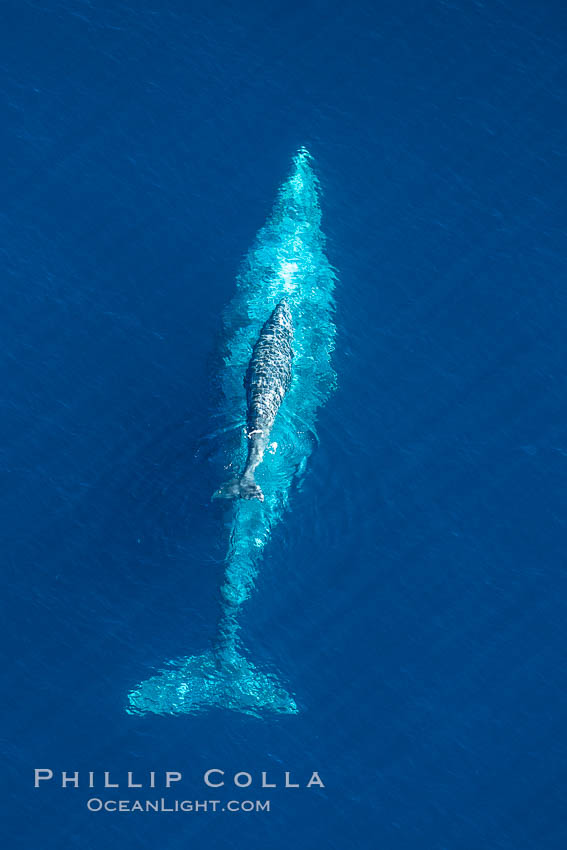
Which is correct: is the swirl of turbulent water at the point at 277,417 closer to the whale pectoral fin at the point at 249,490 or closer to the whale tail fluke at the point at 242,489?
the whale tail fluke at the point at 242,489

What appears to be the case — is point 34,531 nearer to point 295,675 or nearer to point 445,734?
point 295,675

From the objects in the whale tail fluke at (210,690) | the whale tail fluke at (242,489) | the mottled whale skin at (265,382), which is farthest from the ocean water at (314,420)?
the whale tail fluke at (242,489)

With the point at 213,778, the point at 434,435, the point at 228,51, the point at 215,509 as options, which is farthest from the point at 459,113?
the point at 213,778

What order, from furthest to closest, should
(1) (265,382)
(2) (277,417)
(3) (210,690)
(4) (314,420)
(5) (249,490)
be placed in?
1. (4) (314,420)
2. (2) (277,417)
3. (1) (265,382)
4. (5) (249,490)
5. (3) (210,690)

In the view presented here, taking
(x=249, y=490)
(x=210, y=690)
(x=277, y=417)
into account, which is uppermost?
(x=277, y=417)

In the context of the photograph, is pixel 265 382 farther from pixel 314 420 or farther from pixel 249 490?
pixel 249 490

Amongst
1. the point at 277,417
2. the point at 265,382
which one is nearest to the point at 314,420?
the point at 277,417

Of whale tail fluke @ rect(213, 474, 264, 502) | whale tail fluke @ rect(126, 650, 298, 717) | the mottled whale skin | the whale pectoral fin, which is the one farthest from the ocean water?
the whale pectoral fin
